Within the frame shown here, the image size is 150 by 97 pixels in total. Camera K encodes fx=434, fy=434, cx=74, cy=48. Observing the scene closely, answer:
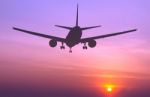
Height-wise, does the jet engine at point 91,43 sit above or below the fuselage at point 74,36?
below

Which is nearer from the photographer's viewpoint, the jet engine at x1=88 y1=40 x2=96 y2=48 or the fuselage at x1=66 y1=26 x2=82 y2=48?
the fuselage at x1=66 y1=26 x2=82 y2=48

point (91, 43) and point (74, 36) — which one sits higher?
point (74, 36)

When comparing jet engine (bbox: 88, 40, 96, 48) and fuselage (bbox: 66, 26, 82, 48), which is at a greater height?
fuselage (bbox: 66, 26, 82, 48)

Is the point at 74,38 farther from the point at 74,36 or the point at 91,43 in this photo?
the point at 91,43

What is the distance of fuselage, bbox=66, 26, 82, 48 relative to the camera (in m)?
108

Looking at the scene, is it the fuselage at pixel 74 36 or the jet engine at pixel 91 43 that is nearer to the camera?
the fuselage at pixel 74 36

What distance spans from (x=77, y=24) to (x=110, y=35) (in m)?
9.12

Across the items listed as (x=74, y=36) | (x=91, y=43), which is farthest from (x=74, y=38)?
(x=91, y=43)

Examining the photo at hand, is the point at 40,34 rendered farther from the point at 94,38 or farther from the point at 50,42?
the point at 94,38

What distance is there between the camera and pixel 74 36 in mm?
109062

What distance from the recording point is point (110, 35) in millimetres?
111938

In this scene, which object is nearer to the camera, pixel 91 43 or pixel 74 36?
pixel 74 36

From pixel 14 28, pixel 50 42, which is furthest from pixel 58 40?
pixel 14 28

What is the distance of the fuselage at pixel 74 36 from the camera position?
108125 mm
